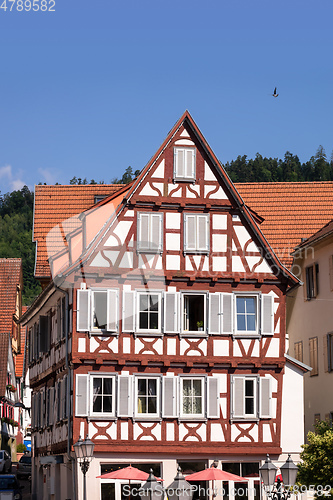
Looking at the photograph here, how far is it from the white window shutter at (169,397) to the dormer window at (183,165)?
7070 millimetres

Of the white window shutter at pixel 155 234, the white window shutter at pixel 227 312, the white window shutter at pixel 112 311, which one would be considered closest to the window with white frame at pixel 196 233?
the white window shutter at pixel 155 234

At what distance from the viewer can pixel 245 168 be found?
138 metres

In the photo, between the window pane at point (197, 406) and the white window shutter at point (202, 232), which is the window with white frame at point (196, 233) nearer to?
the white window shutter at point (202, 232)

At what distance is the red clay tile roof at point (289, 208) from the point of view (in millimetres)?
44594

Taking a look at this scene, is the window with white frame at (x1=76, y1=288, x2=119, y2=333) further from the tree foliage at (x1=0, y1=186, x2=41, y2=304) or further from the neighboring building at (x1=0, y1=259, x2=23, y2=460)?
the tree foliage at (x1=0, y1=186, x2=41, y2=304)

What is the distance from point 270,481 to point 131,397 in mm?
10099

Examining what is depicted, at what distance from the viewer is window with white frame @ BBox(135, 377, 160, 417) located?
3338cm

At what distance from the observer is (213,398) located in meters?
33.7

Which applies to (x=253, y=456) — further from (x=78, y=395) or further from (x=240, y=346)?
(x=78, y=395)

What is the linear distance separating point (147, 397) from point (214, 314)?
146 inches

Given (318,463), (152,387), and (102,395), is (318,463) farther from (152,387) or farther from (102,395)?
(102,395)

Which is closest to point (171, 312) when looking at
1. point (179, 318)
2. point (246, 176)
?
point (179, 318)

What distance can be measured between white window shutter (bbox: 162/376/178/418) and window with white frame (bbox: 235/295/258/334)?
2967 millimetres

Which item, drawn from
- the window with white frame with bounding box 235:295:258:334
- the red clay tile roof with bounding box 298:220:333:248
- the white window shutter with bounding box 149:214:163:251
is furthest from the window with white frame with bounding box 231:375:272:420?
the red clay tile roof with bounding box 298:220:333:248
